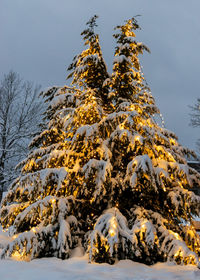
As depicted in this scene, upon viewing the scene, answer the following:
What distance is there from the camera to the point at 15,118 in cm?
1554

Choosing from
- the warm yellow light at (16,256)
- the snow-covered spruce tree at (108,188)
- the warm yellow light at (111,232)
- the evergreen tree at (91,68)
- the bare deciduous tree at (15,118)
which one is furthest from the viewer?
the bare deciduous tree at (15,118)

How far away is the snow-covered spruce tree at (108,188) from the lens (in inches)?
208

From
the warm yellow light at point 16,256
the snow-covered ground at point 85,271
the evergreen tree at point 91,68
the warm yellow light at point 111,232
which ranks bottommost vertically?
the snow-covered ground at point 85,271

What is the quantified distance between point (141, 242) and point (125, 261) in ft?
1.70

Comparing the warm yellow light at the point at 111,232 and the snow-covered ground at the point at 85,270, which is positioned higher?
the warm yellow light at the point at 111,232

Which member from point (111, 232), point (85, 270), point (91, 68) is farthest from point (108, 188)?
point (91, 68)

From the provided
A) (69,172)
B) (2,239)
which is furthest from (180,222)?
(2,239)

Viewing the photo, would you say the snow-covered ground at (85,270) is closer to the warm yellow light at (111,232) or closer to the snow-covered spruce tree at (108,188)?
the snow-covered spruce tree at (108,188)

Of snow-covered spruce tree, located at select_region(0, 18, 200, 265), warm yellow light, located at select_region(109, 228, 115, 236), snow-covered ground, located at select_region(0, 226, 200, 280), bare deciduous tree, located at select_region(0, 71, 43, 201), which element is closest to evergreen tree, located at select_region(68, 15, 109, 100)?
snow-covered spruce tree, located at select_region(0, 18, 200, 265)

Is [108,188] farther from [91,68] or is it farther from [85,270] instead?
[91,68]

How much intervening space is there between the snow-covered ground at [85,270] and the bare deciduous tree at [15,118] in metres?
9.80

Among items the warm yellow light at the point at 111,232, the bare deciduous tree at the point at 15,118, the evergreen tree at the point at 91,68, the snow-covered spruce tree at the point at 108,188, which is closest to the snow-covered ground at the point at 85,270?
the snow-covered spruce tree at the point at 108,188

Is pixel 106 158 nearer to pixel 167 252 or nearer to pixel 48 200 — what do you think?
pixel 48 200

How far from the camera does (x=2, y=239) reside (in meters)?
7.97
